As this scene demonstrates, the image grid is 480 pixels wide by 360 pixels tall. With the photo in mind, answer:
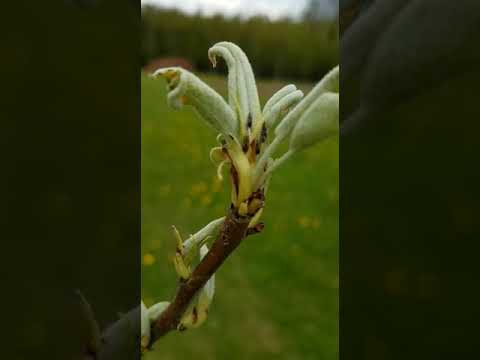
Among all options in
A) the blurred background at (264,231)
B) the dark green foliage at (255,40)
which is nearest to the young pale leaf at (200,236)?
the blurred background at (264,231)

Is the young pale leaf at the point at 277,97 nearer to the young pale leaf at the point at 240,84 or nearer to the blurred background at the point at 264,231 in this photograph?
the young pale leaf at the point at 240,84

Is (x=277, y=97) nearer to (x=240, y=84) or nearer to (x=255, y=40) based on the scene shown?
(x=240, y=84)

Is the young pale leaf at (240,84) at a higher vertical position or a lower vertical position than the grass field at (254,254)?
higher

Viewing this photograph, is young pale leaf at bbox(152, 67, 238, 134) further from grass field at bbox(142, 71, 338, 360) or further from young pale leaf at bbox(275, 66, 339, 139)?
grass field at bbox(142, 71, 338, 360)

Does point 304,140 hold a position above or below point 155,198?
above

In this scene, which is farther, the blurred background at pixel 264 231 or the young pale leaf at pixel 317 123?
the blurred background at pixel 264 231
